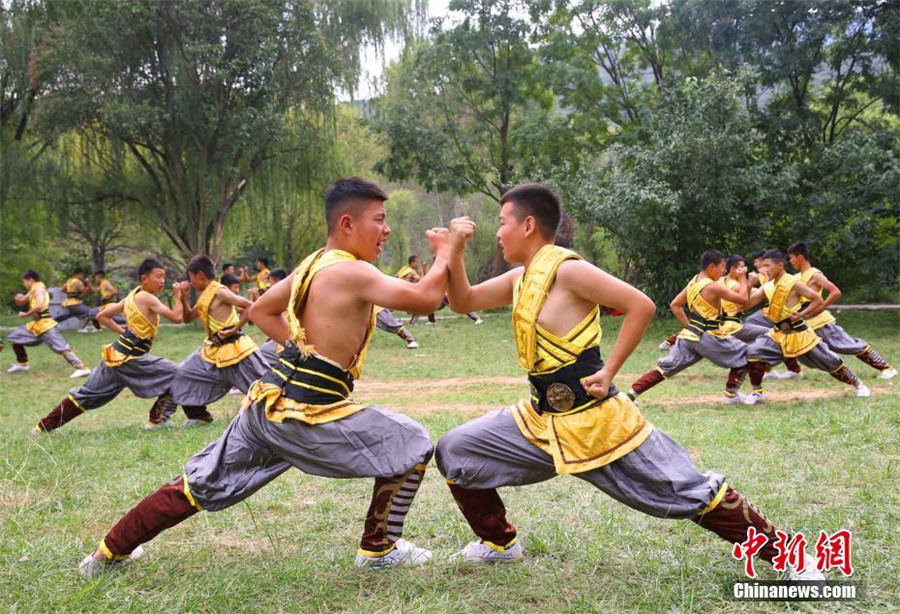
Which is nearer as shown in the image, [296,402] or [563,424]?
[563,424]

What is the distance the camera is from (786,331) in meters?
8.34

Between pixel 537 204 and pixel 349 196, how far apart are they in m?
0.89

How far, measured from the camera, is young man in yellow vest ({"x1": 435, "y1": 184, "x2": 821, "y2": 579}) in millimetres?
3189

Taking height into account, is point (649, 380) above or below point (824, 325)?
below

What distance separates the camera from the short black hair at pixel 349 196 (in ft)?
11.9

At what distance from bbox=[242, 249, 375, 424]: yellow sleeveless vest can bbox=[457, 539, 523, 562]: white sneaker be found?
89cm

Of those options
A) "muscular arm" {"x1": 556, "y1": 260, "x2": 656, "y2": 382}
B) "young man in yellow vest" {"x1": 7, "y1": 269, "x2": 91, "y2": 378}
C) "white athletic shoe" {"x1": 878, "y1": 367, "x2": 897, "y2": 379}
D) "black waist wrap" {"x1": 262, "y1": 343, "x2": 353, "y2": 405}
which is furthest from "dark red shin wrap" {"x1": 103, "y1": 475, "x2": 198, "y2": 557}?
"young man in yellow vest" {"x1": 7, "y1": 269, "x2": 91, "y2": 378}

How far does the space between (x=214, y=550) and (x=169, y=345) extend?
575 inches

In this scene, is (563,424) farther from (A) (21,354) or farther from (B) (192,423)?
(A) (21,354)

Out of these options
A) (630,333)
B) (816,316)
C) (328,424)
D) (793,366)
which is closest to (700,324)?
(816,316)

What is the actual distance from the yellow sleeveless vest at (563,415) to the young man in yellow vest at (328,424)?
0.41 meters

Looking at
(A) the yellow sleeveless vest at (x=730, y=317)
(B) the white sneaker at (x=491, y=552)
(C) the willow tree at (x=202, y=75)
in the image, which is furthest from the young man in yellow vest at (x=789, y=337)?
(C) the willow tree at (x=202, y=75)

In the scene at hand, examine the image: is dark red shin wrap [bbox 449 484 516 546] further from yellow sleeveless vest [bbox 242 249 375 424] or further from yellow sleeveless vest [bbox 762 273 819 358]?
yellow sleeveless vest [bbox 762 273 819 358]

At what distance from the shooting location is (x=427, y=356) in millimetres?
14492
